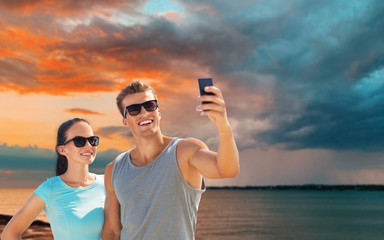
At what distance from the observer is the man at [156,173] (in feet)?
10.3

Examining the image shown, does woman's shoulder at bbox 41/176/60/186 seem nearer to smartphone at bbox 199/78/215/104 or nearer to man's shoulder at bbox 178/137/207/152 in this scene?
man's shoulder at bbox 178/137/207/152

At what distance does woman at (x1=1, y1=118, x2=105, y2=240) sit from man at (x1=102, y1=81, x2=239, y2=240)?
0.61 m

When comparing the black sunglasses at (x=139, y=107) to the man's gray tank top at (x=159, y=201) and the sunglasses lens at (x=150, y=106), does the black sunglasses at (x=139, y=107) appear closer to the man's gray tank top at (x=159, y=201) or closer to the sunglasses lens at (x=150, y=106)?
the sunglasses lens at (x=150, y=106)

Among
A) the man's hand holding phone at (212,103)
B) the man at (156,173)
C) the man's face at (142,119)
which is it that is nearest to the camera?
the man's hand holding phone at (212,103)

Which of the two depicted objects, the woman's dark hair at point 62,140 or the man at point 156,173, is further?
the woman's dark hair at point 62,140

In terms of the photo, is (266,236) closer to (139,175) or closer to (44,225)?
(44,225)

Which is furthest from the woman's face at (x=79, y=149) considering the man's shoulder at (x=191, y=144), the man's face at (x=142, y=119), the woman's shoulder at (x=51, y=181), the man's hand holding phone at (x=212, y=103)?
the man's hand holding phone at (x=212, y=103)

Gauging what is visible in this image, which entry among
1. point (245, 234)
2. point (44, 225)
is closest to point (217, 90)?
point (44, 225)

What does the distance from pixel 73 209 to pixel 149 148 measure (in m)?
1.21

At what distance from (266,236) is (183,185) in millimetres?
42613

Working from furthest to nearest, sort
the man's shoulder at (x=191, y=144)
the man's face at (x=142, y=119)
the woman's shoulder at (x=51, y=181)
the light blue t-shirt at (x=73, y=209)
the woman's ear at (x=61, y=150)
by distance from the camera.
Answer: the woman's ear at (x=61, y=150), the woman's shoulder at (x=51, y=181), the light blue t-shirt at (x=73, y=209), the man's face at (x=142, y=119), the man's shoulder at (x=191, y=144)

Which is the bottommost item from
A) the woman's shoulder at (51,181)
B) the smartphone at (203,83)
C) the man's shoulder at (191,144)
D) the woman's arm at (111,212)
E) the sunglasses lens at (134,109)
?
the woman's arm at (111,212)

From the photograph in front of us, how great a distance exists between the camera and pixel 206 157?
3049 millimetres

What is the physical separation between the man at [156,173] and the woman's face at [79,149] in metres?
0.76
